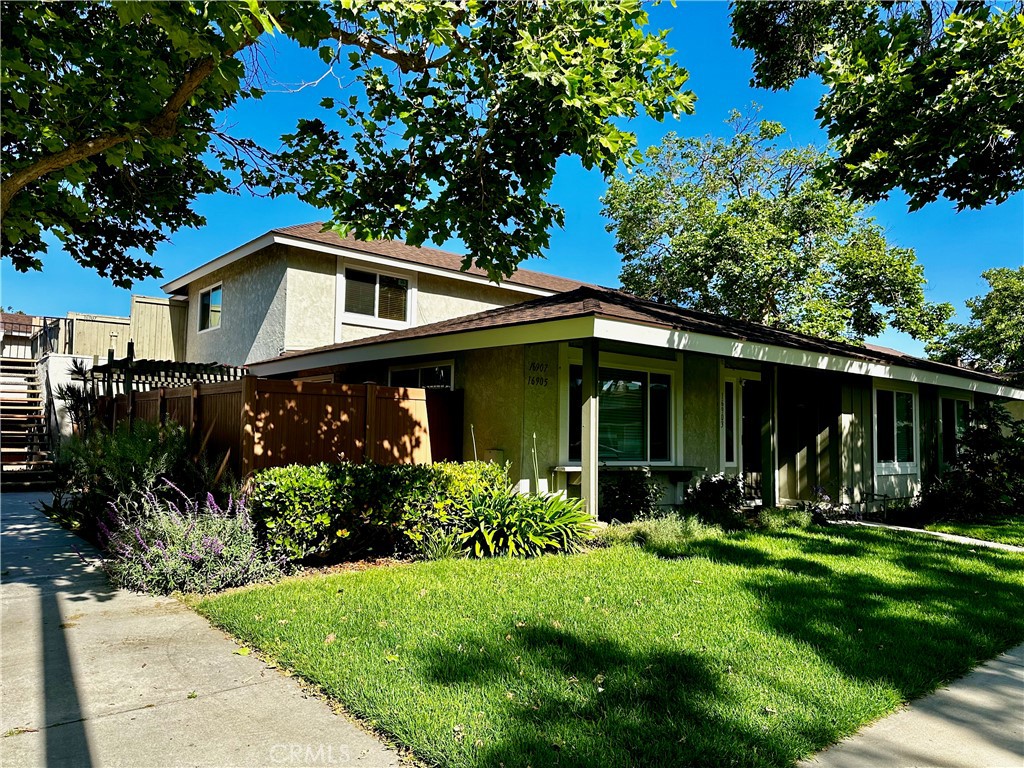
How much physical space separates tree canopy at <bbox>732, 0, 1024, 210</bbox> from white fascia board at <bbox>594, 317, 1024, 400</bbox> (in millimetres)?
2567

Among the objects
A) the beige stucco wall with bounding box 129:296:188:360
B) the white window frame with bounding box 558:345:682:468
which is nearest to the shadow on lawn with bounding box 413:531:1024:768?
the white window frame with bounding box 558:345:682:468

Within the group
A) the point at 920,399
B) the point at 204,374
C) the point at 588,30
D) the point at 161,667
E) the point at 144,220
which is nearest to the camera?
the point at 161,667

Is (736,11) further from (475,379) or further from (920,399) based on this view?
(920,399)

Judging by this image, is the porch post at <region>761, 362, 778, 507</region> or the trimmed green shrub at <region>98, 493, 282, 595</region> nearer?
the trimmed green shrub at <region>98, 493, 282, 595</region>

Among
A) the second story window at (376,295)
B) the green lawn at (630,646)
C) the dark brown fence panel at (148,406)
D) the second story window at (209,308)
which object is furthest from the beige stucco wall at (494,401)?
the second story window at (209,308)

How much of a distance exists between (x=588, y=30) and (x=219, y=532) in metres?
6.19

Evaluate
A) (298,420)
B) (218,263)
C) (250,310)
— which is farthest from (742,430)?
(218,263)

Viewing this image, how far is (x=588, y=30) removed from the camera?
6.10 meters

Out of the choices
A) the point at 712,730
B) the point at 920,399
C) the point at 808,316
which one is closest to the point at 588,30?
the point at 712,730

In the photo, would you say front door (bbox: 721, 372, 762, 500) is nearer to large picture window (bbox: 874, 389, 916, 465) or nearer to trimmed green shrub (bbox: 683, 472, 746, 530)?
trimmed green shrub (bbox: 683, 472, 746, 530)

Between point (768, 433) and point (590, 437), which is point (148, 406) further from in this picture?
point (768, 433)

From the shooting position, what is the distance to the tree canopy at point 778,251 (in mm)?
21078

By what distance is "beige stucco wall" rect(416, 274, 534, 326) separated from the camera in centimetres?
1686

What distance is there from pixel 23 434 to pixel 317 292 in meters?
9.09
